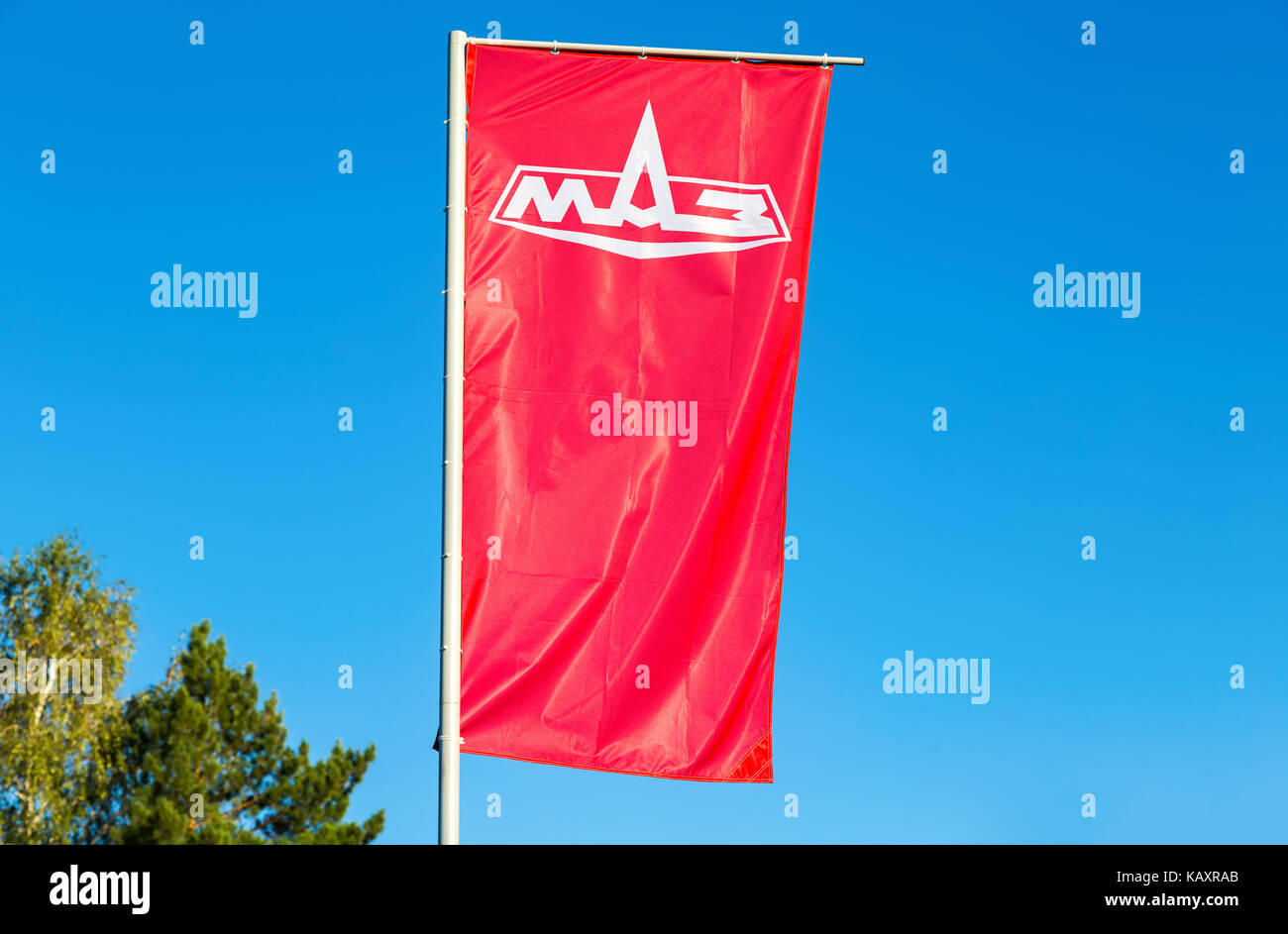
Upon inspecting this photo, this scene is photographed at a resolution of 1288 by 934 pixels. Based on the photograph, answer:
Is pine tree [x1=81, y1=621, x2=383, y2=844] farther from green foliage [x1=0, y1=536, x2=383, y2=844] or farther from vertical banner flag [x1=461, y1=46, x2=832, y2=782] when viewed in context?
vertical banner flag [x1=461, y1=46, x2=832, y2=782]

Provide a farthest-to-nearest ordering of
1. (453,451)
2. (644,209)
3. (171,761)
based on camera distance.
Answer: (171,761) → (644,209) → (453,451)

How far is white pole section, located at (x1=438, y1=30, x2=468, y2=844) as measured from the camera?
34.0 feet

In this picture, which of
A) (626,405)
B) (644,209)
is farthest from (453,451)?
A: (644,209)

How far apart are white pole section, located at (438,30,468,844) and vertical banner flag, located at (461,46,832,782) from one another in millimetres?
Answer: 114

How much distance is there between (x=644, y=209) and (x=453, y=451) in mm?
2292

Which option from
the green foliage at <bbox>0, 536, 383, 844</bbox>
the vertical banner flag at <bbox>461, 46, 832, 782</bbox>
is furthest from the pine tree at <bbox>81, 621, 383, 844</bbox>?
the vertical banner flag at <bbox>461, 46, 832, 782</bbox>

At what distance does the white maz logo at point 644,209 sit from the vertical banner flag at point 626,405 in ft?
0.05

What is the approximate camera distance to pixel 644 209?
11.4 metres

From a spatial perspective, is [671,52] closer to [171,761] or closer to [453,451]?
[453,451]

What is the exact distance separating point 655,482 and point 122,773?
37.3 m

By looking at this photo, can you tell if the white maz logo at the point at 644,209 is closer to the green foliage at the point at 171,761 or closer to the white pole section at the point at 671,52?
the white pole section at the point at 671,52

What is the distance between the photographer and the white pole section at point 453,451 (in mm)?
10359
